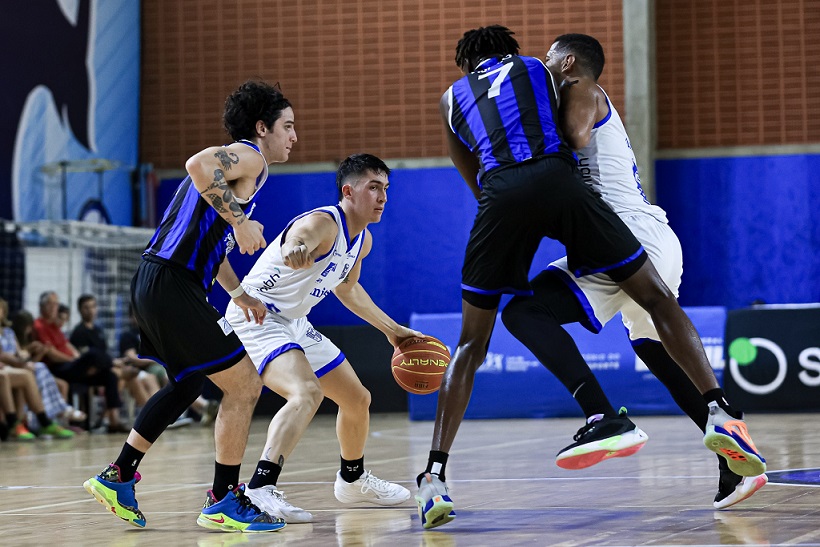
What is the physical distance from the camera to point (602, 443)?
440cm

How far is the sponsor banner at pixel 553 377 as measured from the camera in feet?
42.3

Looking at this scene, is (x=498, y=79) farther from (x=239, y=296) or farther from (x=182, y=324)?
(x=182, y=324)

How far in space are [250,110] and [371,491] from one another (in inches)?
75.3

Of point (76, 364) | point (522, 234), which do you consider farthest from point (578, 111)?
point (76, 364)

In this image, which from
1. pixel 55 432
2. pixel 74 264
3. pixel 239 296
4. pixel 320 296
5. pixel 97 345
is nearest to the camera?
pixel 239 296

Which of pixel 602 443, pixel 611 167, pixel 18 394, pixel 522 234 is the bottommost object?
pixel 18 394

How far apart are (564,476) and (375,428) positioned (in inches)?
242

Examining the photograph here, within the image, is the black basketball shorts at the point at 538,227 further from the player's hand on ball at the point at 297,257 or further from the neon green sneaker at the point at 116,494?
the neon green sneaker at the point at 116,494

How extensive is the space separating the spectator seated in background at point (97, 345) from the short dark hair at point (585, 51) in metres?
9.69

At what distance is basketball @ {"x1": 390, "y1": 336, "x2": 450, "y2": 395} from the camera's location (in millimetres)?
5922

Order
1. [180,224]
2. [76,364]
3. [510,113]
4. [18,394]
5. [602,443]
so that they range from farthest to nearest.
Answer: [76,364], [18,394], [180,224], [510,113], [602,443]

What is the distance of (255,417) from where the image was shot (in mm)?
16328

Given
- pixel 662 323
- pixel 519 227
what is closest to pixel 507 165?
pixel 519 227

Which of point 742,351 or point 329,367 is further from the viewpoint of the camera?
point 742,351
